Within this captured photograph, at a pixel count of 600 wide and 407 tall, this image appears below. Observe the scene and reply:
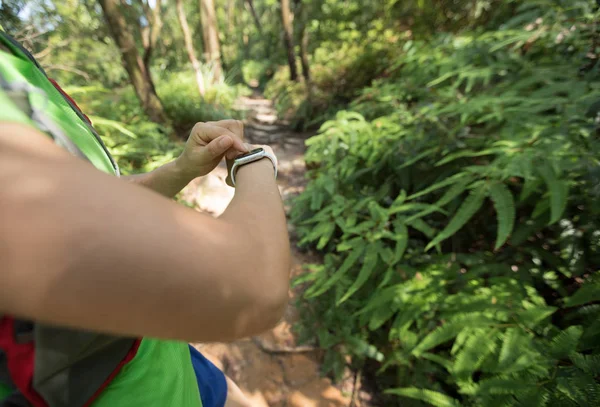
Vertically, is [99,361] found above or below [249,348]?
above

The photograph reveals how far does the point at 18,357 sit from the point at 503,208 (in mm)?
1950

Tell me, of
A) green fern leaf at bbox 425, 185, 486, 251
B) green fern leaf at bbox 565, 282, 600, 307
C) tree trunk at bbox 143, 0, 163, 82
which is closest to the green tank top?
green fern leaf at bbox 425, 185, 486, 251

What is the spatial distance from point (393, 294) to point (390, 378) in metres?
0.78

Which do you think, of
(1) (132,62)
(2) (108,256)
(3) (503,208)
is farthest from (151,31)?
(2) (108,256)

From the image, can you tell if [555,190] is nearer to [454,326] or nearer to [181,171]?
[454,326]

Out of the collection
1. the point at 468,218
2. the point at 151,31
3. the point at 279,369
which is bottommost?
the point at 279,369

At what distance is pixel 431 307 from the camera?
6.09ft

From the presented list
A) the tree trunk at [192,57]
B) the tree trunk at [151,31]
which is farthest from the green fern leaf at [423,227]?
the tree trunk at [192,57]

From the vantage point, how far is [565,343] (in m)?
1.30

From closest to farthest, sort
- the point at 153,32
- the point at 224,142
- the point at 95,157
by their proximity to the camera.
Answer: the point at 95,157 < the point at 224,142 < the point at 153,32

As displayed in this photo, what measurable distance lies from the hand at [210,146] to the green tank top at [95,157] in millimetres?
243

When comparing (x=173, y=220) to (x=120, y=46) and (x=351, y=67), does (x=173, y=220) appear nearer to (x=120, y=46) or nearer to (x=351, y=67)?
(x=120, y=46)

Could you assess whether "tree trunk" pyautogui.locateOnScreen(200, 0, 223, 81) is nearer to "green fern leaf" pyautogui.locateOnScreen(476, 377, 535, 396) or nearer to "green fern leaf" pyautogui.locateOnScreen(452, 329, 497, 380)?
"green fern leaf" pyautogui.locateOnScreen(452, 329, 497, 380)

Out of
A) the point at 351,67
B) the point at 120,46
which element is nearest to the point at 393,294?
the point at 120,46
